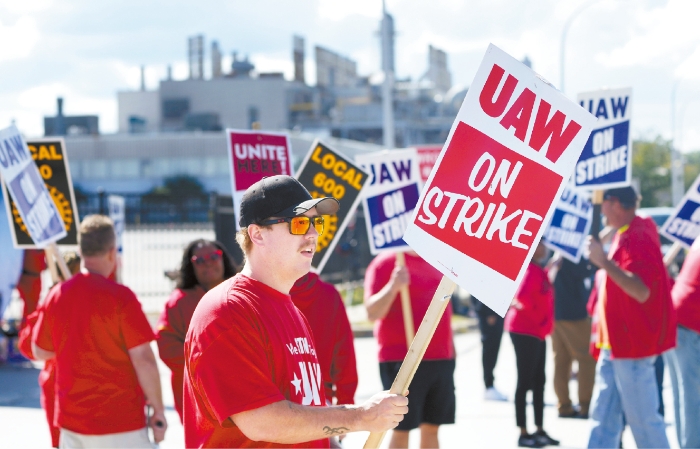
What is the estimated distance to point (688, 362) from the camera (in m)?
6.88

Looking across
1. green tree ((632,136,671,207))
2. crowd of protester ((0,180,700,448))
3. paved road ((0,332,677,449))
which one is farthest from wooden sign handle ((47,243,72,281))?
green tree ((632,136,671,207))

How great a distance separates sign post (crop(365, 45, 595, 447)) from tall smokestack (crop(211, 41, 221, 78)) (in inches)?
3509

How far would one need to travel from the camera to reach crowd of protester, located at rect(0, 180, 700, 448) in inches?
111

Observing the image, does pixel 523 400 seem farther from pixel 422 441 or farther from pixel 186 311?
pixel 186 311

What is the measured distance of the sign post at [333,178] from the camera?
20.3 feet

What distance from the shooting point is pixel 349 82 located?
105m

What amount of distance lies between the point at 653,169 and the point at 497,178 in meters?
50.0

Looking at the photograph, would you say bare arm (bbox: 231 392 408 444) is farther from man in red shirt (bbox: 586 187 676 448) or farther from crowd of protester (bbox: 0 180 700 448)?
man in red shirt (bbox: 586 187 676 448)

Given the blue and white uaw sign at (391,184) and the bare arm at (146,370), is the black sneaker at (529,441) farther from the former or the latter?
the bare arm at (146,370)

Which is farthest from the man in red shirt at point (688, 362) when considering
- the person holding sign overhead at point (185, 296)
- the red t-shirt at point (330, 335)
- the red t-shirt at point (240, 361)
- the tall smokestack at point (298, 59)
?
the tall smokestack at point (298, 59)

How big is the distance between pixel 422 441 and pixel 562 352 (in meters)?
3.93

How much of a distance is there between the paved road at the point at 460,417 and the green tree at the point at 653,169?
35485 mm

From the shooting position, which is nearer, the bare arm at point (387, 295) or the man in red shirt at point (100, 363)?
the man in red shirt at point (100, 363)

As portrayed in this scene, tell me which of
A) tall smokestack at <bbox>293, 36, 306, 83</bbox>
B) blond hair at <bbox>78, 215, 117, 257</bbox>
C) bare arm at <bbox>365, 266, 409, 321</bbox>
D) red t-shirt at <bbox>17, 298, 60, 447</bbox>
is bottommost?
red t-shirt at <bbox>17, 298, 60, 447</bbox>
